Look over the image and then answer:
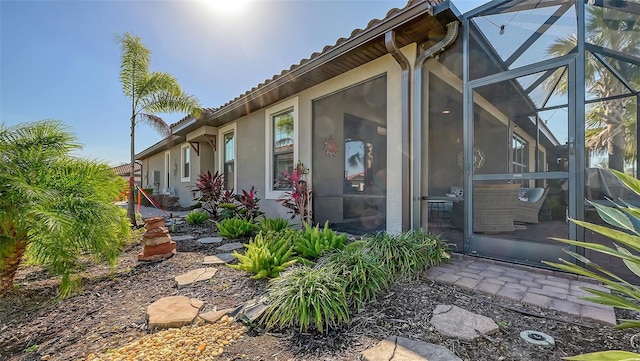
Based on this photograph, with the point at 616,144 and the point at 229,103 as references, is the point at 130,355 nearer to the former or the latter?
the point at 229,103

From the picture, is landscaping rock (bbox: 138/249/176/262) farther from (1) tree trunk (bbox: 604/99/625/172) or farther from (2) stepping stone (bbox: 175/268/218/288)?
(1) tree trunk (bbox: 604/99/625/172)

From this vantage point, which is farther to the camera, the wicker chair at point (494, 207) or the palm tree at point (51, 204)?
the wicker chair at point (494, 207)

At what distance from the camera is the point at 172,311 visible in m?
2.32

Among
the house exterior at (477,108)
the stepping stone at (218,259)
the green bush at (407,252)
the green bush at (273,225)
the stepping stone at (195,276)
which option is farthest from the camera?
the green bush at (273,225)

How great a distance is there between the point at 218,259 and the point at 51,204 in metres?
1.91

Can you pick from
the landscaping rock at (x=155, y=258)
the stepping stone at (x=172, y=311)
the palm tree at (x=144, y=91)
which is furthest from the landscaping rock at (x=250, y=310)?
the palm tree at (x=144, y=91)

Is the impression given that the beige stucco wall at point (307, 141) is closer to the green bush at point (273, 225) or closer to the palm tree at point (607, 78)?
the green bush at point (273, 225)

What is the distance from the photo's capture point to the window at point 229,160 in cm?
834

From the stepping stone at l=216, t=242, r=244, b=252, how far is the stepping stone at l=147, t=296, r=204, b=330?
1.72 meters

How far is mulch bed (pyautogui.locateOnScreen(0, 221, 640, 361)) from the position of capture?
1.77 meters

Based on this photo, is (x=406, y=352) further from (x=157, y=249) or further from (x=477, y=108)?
(x=157, y=249)

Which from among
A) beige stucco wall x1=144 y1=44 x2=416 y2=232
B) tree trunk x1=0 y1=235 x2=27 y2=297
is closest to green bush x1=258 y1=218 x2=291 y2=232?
beige stucco wall x1=144 y1=44 x2=416 y2=232

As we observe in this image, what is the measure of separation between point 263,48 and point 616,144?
691 centimetres

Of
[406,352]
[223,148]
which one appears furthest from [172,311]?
[223,148]
